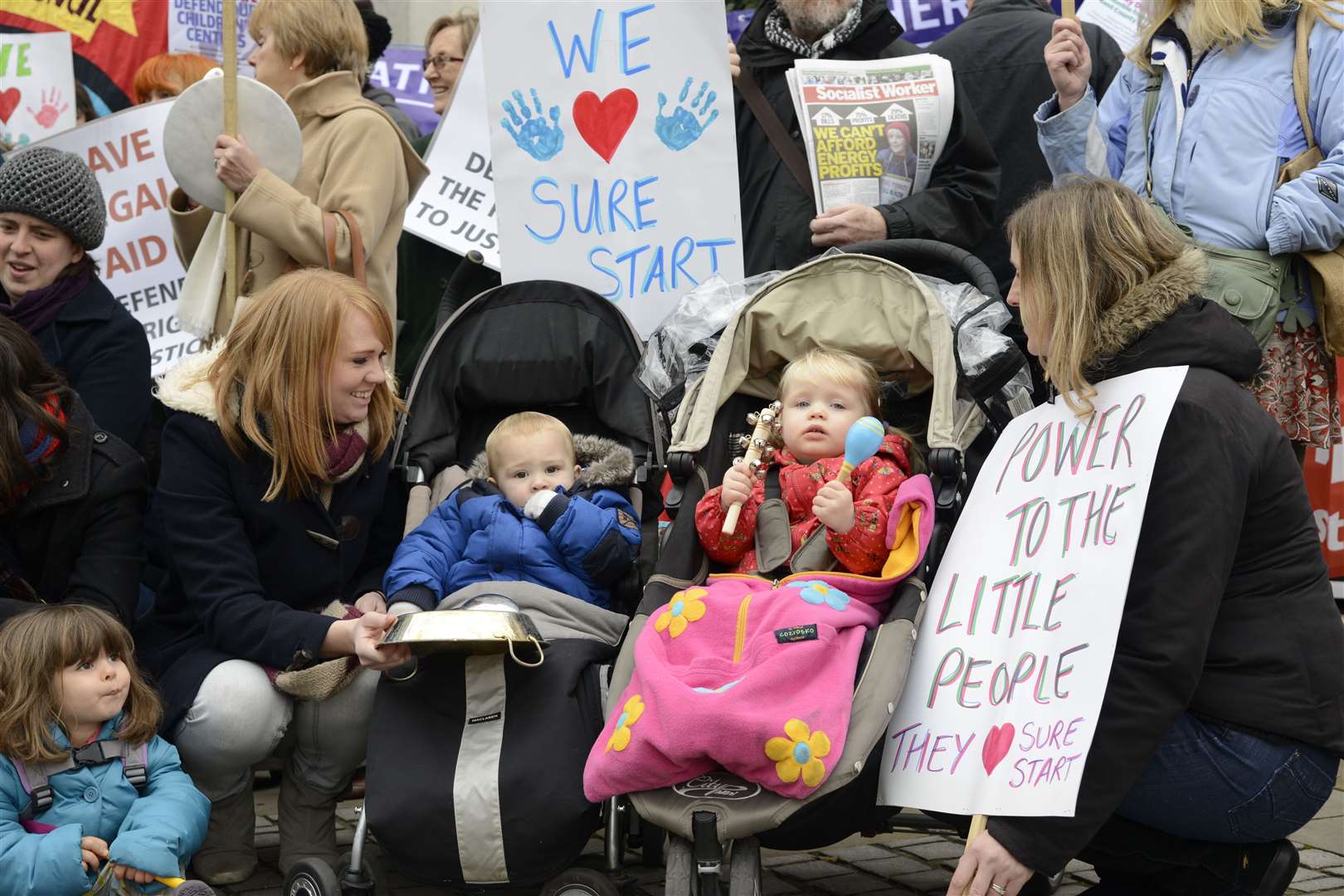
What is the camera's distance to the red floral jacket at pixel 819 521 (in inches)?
151

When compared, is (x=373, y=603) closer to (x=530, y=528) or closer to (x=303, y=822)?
(x=530, y=528)

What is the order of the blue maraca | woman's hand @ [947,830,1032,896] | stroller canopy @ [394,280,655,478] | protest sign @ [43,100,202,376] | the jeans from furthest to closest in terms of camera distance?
1. protest sign @ [43,100,202,376]
2. stroller canopy @ [394,280,655,478]
3. the blue maraca
4. the jeans
5. woman's hand @ [947,830,1032,896]

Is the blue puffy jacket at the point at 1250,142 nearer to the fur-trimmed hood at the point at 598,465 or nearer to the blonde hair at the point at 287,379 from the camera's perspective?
the fur-trimmed hood at the point at 598,465

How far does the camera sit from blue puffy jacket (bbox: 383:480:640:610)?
4254 mm

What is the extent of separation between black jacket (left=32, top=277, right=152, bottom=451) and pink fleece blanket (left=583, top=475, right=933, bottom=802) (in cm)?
191

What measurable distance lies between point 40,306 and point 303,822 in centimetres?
169

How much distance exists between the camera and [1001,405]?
4.18 meters

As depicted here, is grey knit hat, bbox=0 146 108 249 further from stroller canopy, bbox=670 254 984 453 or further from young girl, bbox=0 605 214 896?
stroller canopy, bbox=670 254 984 453

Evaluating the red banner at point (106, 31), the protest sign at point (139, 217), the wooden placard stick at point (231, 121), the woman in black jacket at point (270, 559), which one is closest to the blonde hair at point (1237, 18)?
the woman in black jacket at point (270, 559)

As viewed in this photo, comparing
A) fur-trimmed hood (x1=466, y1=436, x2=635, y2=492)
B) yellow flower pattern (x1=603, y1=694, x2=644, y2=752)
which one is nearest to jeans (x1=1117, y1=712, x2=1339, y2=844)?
yellow flower pattern (x1=603, y1=694, x2=644, y2=752)

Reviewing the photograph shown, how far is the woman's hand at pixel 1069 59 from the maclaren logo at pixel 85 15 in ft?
19.8

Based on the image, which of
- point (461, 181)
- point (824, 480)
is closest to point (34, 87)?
point (461, 181)

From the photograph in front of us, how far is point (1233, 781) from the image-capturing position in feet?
11.1

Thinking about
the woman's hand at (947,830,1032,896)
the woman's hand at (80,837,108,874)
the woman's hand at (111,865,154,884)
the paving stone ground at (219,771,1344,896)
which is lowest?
the paving stone ground at (219,771,1344,896)
